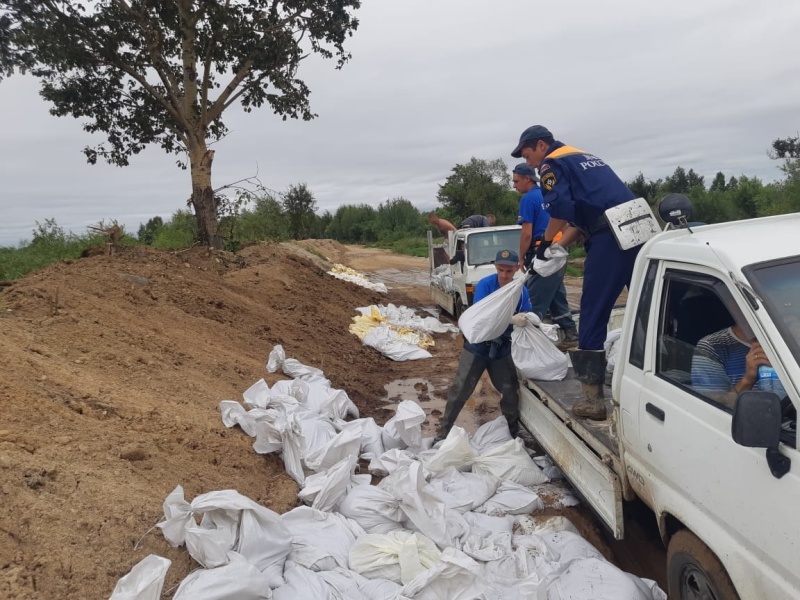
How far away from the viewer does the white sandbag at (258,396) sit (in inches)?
201

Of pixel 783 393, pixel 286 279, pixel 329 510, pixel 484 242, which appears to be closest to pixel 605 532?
pixel 329 510

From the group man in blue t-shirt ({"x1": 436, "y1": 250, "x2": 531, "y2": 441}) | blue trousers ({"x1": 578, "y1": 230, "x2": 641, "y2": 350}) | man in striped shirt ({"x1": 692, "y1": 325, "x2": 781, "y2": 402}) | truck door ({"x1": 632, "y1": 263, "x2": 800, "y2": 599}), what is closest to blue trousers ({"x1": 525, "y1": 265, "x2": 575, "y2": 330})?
man in blue t-shirt ({"x1": 436, "y1": 250, "x2": 531, "y2": 441})

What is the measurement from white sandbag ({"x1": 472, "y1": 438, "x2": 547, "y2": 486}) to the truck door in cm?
136

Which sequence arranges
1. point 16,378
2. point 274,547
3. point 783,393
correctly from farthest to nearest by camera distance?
point 16,378
point 274,547
point 783,393

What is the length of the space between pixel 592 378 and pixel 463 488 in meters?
1.12

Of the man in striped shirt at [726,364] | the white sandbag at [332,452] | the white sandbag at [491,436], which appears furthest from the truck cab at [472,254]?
the man in striped shirt at [726,364]

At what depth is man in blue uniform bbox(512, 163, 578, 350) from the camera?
6.02 metres

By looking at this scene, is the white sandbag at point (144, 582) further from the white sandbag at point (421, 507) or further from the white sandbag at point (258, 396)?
the white sandbag at point (258, 396)

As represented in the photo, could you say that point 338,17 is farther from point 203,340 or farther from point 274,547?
point 274,547

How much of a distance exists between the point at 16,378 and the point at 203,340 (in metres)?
3.08

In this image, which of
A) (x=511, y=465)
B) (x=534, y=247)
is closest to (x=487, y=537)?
(x=511, y=465)

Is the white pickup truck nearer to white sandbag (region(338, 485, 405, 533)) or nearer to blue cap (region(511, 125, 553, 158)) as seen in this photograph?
white sandbag (region(338, 485, 405, 533))

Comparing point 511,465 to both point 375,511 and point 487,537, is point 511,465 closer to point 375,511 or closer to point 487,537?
point 487,537

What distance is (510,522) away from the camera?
362cm
